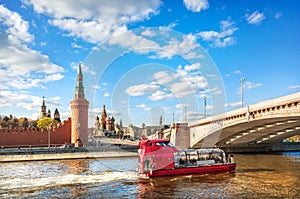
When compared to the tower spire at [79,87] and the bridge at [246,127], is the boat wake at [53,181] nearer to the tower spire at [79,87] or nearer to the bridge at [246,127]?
the bridge at [246,127]

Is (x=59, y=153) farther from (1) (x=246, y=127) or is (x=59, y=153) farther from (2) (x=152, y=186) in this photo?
(1) (x=246, y=127)

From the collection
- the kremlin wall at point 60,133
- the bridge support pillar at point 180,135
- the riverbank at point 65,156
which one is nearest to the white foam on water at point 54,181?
the riverbank at point 65,156

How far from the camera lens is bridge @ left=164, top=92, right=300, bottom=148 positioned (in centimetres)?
Result: 3023

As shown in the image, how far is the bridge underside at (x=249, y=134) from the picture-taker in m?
41.6

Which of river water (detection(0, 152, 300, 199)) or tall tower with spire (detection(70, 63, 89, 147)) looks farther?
tall tower with spire (detection(70, 63, 89, 147))

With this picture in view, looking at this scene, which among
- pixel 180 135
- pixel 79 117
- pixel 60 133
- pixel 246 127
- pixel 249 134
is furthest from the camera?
pixel 60 133

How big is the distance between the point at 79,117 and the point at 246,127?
33.3 m

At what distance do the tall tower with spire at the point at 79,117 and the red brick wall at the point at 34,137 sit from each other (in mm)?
2006

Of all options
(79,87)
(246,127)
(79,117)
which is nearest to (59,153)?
(79,117)

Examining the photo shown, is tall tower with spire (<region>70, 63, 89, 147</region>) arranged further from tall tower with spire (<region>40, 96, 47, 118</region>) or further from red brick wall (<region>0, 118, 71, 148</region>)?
tall tower with spire (<region>40, 96, 47, 118</region>)

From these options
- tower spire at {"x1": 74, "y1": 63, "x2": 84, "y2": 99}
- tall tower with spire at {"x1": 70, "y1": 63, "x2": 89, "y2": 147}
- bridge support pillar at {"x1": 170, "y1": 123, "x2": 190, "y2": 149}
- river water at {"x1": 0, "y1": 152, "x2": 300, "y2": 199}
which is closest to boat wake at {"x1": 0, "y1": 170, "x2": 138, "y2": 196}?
river water at {"x1": 0, "y1": 152, "x2": 300, "y2": 199}

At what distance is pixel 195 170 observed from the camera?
31000mm

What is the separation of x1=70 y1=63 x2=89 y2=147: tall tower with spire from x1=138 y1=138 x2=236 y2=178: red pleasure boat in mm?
31061

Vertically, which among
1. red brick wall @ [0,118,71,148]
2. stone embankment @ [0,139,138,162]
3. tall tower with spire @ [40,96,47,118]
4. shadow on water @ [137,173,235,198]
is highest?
tall tower with spire @ [40,96,47,118]
